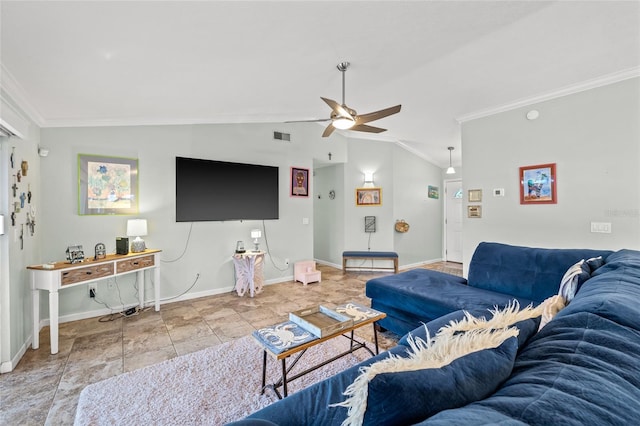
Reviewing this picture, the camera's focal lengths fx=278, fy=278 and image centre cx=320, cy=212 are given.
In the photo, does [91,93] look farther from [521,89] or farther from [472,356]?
[521,89]

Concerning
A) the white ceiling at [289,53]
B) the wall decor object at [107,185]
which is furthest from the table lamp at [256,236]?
the white ceiling at [289,53]

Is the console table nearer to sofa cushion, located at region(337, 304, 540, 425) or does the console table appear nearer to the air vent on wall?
the air vent on wall

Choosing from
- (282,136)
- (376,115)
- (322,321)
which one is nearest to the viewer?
(322,321)

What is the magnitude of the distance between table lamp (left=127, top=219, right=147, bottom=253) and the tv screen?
55 cm

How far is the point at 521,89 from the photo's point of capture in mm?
3299

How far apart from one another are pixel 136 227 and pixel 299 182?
107 inches

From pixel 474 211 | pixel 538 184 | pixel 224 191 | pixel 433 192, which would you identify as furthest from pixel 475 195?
pixel 224 191

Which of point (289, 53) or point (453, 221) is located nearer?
point (289, 53)

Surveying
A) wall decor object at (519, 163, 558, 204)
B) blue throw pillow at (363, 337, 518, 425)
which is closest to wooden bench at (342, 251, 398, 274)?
wall decor object at (519, 163, 558, 204)

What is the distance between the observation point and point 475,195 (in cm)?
407

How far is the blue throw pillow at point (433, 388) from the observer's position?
1.98 feet

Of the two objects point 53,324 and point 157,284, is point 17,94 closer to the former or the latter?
point 53,324

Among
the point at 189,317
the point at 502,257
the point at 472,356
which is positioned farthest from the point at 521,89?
the point at 189,317

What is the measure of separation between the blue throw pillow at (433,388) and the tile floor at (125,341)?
208 centimetres
